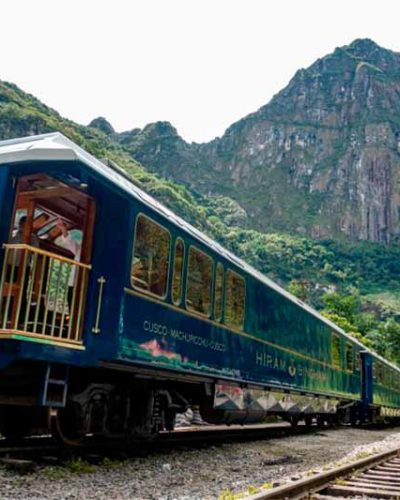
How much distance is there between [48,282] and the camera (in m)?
6.03

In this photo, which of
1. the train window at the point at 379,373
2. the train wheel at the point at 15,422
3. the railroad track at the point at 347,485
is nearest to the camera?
the railroad track at the point at 347,485

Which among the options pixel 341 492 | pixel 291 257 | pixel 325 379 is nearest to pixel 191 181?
pixel 291 257

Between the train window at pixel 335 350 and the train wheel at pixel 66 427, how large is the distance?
11.6 m

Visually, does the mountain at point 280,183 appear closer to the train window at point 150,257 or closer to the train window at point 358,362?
the train window at point 358,362

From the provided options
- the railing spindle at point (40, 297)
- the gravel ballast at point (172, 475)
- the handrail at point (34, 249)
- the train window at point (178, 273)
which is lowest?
the gravel ballast at point (172, 475)

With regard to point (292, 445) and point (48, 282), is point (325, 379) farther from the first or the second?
point (48, 282)

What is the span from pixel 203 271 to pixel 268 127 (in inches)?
7241

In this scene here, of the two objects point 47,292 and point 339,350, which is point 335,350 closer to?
point 339,350

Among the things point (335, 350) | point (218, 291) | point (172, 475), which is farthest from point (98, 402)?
point (335, 350)

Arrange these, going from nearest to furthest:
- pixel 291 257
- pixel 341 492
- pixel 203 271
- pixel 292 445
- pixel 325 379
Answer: pixel 341 492
pixel 203 271
pixel 292 445
pixel 325 379
pixel 291 257

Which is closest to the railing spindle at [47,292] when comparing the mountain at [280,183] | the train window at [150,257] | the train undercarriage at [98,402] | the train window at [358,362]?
the train undercarriage at [98,402]

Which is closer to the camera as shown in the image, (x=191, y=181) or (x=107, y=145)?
(x=107, y=145)

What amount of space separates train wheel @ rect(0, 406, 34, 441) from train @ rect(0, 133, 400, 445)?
0.02m

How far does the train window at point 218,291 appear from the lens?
927cm
